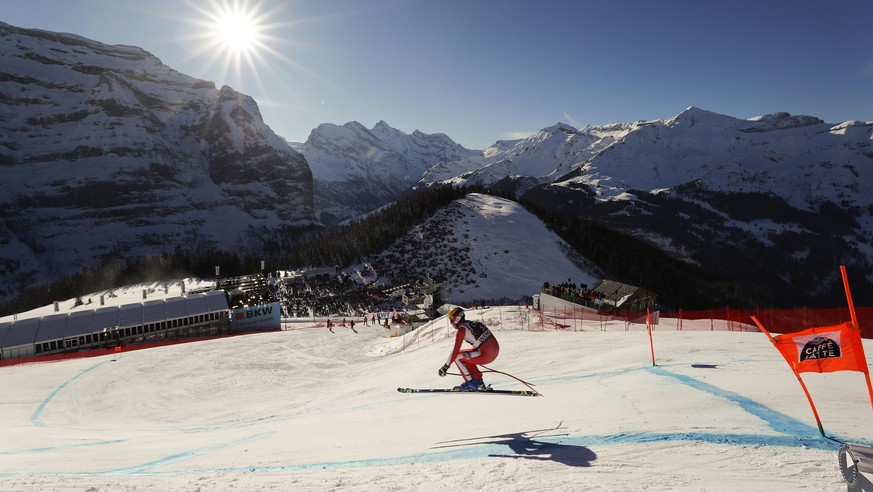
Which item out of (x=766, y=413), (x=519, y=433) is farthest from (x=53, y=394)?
(x=766, y=413)

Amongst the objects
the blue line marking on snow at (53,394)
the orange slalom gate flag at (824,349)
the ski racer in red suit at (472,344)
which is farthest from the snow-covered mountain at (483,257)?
the orange slalom gate flag at (824,349)

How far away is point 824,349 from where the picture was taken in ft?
22.7

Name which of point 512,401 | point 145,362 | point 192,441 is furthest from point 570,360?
point 145,362

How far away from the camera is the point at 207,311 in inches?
2018

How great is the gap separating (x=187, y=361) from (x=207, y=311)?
23149 millimetres

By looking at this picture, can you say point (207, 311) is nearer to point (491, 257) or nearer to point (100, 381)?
point (100, 381)

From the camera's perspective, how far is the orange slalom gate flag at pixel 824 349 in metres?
6.49

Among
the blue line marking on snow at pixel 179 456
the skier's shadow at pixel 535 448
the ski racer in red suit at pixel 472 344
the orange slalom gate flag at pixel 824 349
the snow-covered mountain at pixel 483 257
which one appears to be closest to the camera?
the orange slalom gate flag at pixel 824 349

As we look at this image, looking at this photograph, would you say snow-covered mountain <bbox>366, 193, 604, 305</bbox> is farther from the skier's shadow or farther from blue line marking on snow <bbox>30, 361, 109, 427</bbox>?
the skier's shadow

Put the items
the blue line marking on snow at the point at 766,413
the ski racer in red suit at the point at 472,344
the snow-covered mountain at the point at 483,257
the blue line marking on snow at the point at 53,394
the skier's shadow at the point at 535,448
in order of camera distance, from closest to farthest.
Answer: the skier's shadow at the point at 535,448, the blue line marking on snow at the point at 766,413, the ski racer in red suit at the point at 472,344, the blue line marking on snow at the point at 53,394, the snow-covered mountain at the point at 483,257

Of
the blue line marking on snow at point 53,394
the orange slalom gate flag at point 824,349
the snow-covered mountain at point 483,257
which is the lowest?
the blue line marking on snow at point 53,394

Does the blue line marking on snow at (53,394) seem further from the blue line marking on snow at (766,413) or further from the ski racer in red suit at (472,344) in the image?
the blue line marking on snow at (766,413)

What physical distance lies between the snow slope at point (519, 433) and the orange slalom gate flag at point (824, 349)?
124 cm

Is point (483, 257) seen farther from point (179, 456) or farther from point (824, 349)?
point (824, 349)
